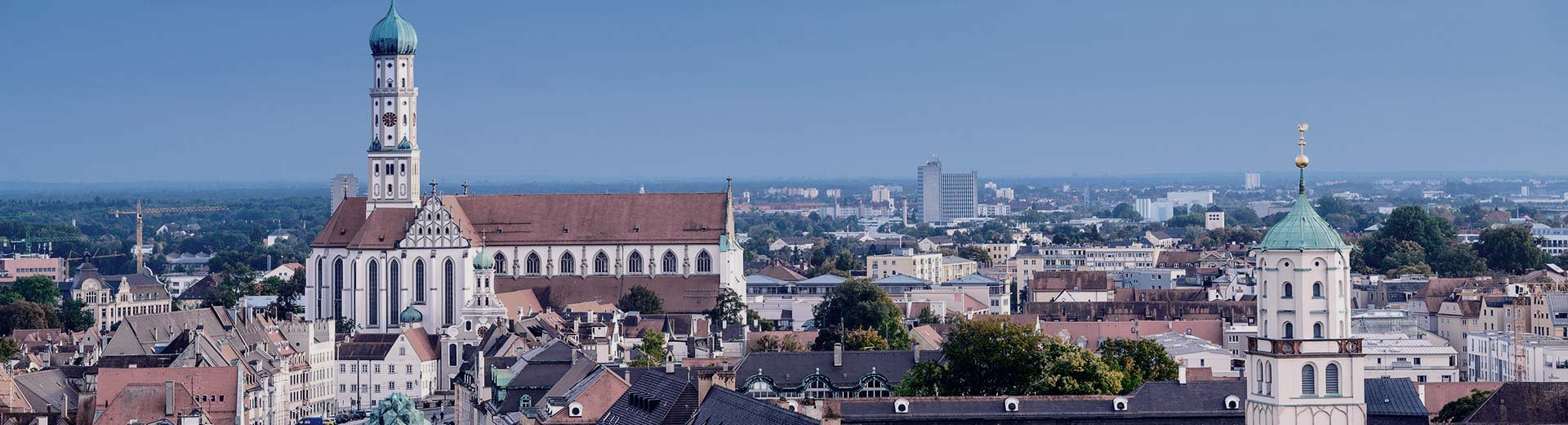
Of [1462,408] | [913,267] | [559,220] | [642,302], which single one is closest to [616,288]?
[642,302]

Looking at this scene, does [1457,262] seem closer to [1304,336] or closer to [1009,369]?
[1009,369]

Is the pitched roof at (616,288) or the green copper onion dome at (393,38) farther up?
the green copper onion dome at (393,38)

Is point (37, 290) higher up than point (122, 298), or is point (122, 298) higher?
point (37, 290)

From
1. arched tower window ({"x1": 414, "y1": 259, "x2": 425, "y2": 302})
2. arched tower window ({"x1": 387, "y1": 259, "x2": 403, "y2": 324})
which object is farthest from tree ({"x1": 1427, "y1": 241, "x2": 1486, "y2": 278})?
arched tower window ({"x1": 387, "y1": 259, "x2": 403, "y2": 324})

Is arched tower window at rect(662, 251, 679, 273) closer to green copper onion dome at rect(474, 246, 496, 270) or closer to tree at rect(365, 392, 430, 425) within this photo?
green copper onion dome at rect(474, 246, 496, 270)

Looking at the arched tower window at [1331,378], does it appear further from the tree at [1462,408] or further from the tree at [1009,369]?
the tree at [1462,408]

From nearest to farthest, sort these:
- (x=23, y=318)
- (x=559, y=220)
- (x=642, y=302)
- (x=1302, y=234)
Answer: (x=1302, y=234), (x=642, y=302), (x=559, y=220), (x=23, y=318)

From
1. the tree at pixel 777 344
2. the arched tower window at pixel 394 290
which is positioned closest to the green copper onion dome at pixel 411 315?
the arched tower window at pixel 394 290
